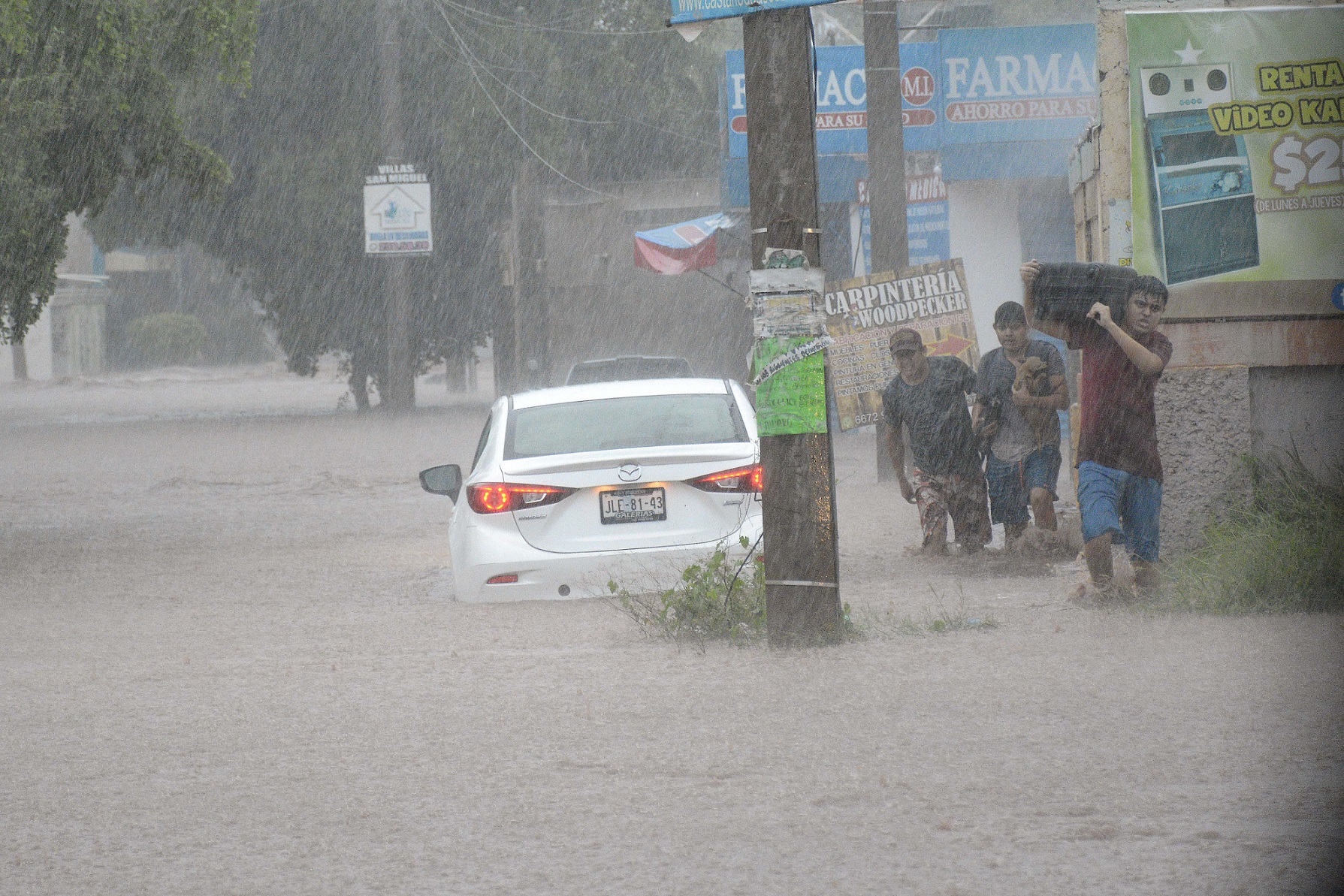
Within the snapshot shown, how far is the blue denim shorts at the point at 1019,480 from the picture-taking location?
396 inches

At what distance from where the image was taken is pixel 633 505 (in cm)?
883

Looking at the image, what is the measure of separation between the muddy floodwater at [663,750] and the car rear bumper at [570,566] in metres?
0.17

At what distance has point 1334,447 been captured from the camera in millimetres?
8930

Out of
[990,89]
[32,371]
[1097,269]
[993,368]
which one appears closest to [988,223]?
[990,89]

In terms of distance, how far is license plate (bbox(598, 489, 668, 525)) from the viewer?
8.81 metres

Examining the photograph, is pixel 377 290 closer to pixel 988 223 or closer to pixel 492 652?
pixel 988 223

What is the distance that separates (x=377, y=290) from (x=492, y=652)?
2611cm

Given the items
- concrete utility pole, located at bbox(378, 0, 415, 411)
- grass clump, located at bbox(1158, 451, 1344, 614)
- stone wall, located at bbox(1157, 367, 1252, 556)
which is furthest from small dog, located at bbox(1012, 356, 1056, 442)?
concrete utility pole, located at bbox(378, 0, 415, 411)

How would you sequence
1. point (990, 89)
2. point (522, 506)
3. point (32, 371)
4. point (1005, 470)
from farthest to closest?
point (32, 371)
point (990, 89)
point (1005, 470)
point (522, 506)

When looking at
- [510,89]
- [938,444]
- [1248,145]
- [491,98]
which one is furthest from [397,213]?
[1248,145]

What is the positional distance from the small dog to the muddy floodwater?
963mm

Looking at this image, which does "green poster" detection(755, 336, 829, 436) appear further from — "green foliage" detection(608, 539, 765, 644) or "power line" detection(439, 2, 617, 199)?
"power line" detection(439, 2, 617, 199)

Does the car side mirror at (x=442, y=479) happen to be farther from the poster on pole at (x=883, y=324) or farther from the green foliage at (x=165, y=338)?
the green foliage at (x=165, y=338)

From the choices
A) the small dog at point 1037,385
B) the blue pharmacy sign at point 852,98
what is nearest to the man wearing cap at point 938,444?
the small dog at point 1037,385
